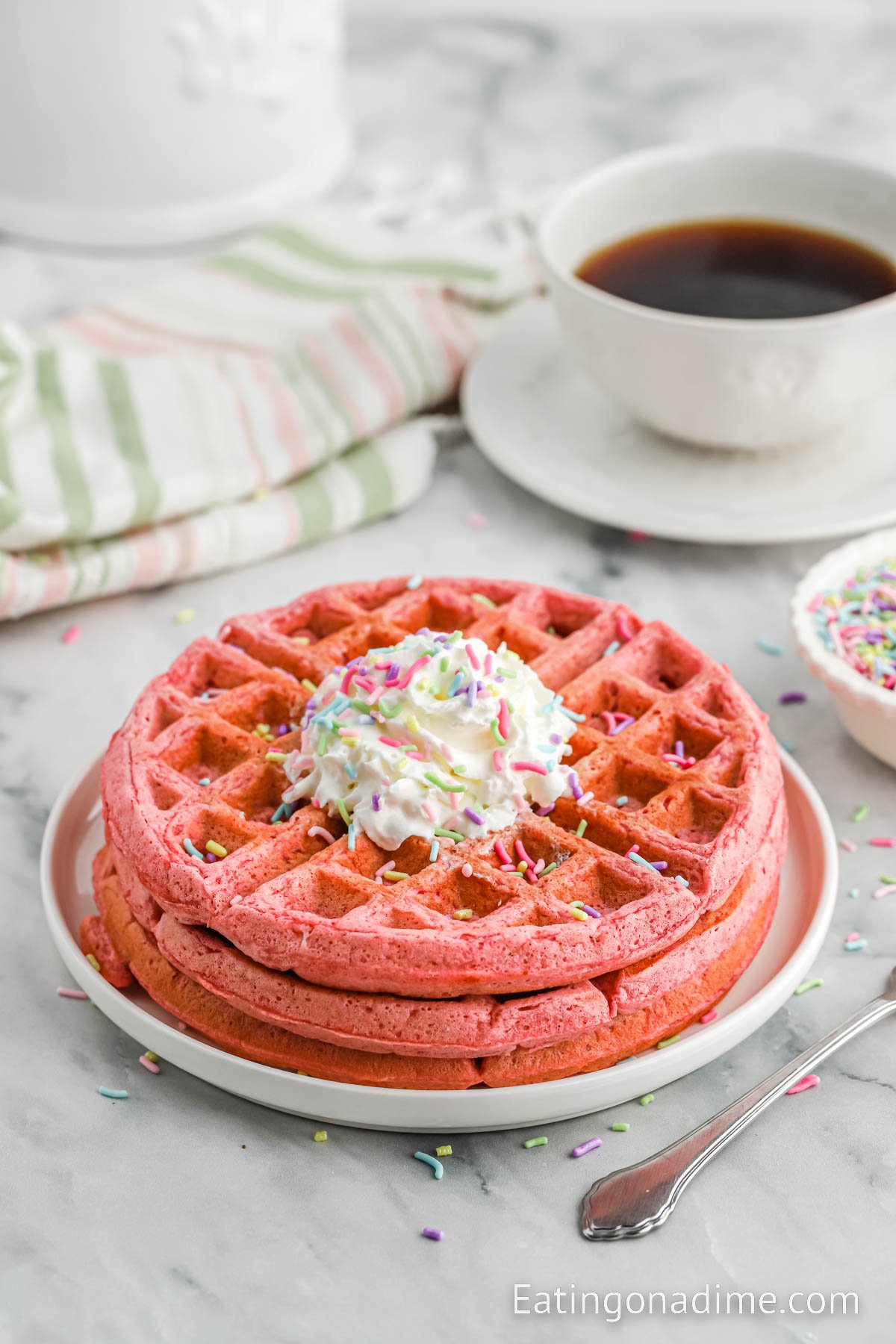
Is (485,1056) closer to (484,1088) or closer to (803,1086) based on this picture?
(484,1088)

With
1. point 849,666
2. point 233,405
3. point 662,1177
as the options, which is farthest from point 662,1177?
point 233,405

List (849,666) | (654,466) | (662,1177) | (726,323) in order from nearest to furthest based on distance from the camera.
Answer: (662,1177) < (849,666) < (726,323) < (654,466)

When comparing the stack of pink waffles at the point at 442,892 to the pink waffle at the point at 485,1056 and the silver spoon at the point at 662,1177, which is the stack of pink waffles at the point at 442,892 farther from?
the silver spoon at the point at 662,1177

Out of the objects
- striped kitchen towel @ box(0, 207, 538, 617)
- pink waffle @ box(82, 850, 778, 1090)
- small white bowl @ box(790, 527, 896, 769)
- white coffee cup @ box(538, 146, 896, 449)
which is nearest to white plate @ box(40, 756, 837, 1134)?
pink waffle @ box(82, 850, 778, 1090)

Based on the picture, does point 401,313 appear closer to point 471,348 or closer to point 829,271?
point 471,348

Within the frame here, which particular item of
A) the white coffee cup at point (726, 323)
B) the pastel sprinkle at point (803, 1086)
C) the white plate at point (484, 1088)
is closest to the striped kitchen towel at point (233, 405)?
the white coffee cup at point (726, 323)

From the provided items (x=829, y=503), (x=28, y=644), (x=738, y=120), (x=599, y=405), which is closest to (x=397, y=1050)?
(x=28, y=644)

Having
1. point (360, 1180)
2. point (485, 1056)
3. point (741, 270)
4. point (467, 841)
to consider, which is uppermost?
point (741, 270)
